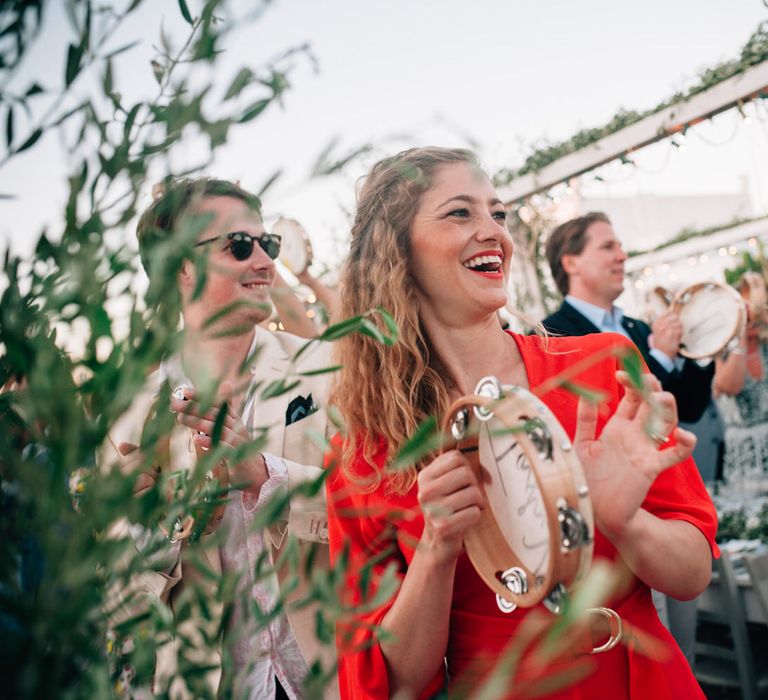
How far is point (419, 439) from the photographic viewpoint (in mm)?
682

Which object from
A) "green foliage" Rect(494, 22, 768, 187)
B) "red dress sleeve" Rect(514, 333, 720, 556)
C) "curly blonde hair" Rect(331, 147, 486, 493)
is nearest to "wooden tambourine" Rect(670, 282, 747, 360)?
"green foliage" Rect(494, 22, 768, 187)

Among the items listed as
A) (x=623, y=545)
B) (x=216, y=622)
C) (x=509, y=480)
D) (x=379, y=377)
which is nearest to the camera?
(x=216, y=622)

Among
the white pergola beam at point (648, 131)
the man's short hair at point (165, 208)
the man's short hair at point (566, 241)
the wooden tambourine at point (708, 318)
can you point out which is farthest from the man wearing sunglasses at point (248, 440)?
the white pergola beam at point (648, 131)

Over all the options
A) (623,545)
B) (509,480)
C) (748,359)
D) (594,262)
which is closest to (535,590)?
(509,480)

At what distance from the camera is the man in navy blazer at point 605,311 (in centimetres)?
385

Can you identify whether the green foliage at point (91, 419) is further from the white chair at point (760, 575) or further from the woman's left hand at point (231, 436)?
the white chair at point (760, 575)

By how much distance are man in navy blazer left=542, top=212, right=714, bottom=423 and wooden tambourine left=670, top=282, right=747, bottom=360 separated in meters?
0.10

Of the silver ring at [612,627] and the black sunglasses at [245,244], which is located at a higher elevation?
the black sunglasses at [245,244]

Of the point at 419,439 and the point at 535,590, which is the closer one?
the point at 419,439

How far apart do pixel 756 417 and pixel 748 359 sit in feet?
2.05

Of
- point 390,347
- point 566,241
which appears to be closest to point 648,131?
point 566,241

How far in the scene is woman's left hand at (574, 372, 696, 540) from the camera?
1212 millimetres

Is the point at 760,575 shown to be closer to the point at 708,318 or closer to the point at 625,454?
the point at 708,318

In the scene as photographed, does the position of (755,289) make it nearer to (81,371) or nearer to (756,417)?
(756,417)
